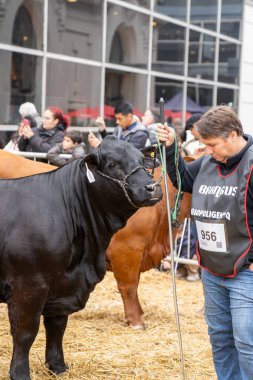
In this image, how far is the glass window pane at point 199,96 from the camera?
1903 cm

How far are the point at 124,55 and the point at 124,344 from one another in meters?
10.9

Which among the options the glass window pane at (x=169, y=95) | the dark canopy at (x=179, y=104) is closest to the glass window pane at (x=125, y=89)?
the glass window pane at (x=169, y=95)

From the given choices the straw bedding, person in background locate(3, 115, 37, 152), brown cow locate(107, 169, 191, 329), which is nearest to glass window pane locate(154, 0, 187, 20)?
person in background locate(3, 115, 37, 152)

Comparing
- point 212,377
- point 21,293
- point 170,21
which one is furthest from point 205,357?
point 170,21

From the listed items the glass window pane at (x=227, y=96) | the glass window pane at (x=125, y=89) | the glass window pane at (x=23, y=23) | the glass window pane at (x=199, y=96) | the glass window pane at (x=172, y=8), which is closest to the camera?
the glass window pane at (x=23, y=23)

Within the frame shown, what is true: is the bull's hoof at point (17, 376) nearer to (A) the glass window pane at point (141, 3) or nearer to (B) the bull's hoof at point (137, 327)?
(B) the bull's hoof at point (137, 327)

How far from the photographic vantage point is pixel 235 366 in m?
4.20

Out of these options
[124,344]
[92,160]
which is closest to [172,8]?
[124,344]

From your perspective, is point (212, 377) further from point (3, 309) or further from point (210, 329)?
point (3, 309)

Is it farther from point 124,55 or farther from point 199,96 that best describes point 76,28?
point 199,96

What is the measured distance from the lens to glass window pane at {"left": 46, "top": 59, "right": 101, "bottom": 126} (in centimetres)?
1336

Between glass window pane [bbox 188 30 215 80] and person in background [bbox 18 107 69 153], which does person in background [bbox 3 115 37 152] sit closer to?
person in background [bbox 18 107 69 153]

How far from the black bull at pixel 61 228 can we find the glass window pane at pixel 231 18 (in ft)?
54.5

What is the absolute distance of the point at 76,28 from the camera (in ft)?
46.0
